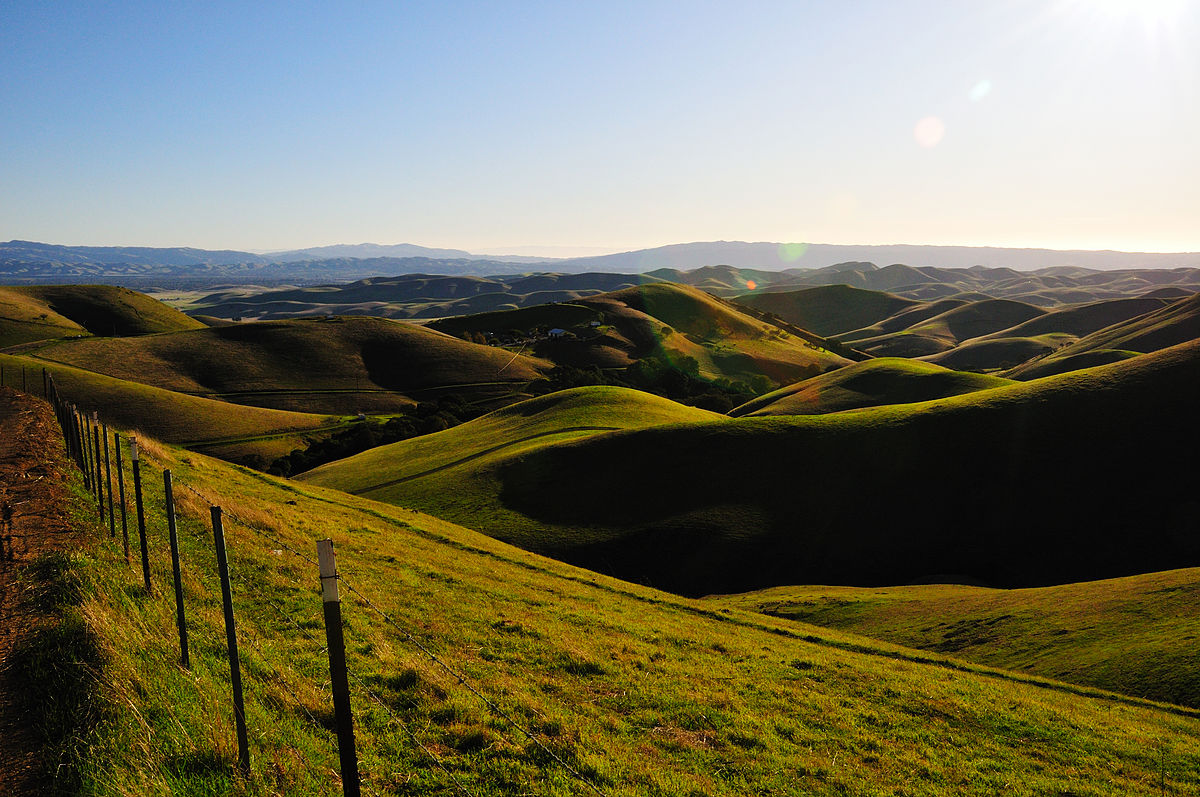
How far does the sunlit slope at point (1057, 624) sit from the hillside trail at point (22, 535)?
107 feet

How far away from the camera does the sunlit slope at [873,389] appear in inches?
4365

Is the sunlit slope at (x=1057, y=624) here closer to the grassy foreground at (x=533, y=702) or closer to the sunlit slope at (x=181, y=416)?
the grassy foreground at (x=533, y=702)

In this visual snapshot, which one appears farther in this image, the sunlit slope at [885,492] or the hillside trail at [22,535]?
the sunlit slope at [885,492]

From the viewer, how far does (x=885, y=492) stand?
182 ft

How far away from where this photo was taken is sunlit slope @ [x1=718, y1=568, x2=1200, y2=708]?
25453 millimetres

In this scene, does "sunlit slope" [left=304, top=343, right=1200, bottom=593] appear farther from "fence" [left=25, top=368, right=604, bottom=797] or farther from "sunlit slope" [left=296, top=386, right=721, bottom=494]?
"fence" [left=25, top=368, right=604, bottom=797]

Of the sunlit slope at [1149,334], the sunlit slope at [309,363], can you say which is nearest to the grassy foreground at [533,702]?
the sunlit slope at [309,363]

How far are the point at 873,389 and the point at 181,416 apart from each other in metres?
124

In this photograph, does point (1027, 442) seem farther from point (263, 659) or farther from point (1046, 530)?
point (263, 659)

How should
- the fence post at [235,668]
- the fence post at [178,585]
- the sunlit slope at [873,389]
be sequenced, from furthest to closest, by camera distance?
the sunlit slope at [873,389], the fence post at [178,585], the fence post at [235,668]

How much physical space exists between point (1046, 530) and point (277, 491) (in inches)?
2203

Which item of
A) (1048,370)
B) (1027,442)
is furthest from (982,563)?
(1048,370)

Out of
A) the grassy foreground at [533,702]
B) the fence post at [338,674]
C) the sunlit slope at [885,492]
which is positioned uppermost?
the fence post at [338,674]

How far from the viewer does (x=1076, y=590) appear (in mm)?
35875
